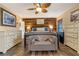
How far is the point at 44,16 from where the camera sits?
143 inches

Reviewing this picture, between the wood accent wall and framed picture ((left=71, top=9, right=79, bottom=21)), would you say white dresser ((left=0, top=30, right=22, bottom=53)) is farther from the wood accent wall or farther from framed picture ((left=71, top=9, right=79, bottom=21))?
framed picture ((left=71, top=9, right=79, bottom=21))

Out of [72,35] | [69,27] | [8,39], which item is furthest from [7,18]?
[72,35]

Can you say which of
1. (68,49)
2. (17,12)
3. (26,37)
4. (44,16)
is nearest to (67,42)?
(68,49)

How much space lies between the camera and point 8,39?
3.78 metres

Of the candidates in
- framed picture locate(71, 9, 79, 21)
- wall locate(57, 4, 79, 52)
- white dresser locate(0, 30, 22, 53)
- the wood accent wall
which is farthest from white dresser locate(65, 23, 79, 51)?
white dresser locate(0, 30, 22, 53)

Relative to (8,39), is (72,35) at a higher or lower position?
higher

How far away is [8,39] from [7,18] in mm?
658

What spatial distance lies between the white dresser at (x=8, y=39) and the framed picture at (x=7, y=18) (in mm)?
279

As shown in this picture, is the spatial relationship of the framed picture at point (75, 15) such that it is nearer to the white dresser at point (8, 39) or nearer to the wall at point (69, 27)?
the wall at point (69, 27)

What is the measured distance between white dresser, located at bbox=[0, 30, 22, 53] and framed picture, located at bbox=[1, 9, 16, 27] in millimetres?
279

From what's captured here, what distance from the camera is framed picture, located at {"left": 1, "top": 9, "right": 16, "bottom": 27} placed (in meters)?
3.62

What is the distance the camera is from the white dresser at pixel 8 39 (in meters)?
3.46

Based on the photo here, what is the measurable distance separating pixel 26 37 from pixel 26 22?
58 cm

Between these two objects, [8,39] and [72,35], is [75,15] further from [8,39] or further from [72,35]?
[8,39]
